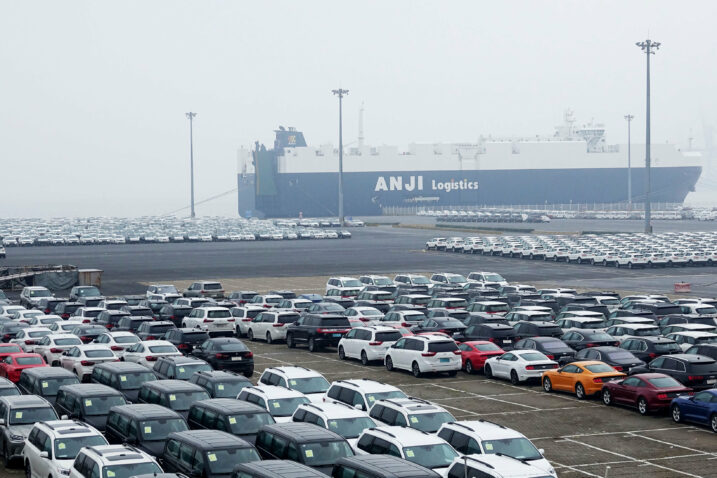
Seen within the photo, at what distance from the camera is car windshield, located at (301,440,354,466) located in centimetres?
1441

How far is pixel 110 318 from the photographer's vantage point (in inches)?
1357

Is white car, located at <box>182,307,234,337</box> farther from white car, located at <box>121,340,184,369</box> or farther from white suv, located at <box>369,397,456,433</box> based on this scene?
white suv, located at <box>369,397,456,433</box>

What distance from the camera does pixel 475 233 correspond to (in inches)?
4247

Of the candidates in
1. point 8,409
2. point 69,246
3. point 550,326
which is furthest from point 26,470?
point 69,246

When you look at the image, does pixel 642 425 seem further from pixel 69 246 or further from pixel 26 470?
pixel 69 246

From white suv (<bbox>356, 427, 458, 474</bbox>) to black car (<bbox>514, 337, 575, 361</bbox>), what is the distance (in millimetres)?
12214

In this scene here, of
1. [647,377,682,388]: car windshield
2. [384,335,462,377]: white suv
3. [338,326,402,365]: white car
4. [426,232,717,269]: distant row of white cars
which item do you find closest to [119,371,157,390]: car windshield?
[384,335,462,377]: white suv

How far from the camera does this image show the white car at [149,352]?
84.8 ft

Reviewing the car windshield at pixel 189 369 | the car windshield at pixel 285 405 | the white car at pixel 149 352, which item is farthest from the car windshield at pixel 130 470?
the white car at pixel 149 352

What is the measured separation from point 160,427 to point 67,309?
79.8 feet

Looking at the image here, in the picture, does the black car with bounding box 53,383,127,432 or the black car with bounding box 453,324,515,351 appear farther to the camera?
the black car with bounding box 453,324,515,351

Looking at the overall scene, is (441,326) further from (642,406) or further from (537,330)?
(642,406)

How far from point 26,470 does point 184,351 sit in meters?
12.0

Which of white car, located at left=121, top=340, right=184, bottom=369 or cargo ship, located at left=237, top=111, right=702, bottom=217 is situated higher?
cargo ship, located at left=237, top=111, right=702, bottom=217
